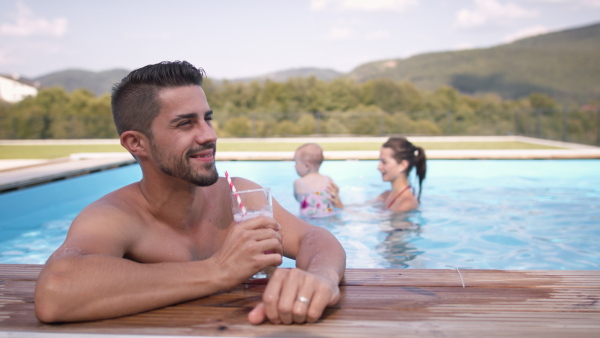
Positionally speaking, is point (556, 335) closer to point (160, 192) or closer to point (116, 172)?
point (160, 192)

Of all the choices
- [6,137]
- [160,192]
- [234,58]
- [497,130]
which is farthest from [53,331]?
[234,58]

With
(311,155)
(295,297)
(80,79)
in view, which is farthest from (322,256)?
(80,79)

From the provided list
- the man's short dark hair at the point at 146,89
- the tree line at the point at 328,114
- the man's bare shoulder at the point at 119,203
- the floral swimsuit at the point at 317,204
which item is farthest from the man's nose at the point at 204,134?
the tree line at the point at 328,114

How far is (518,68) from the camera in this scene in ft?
252

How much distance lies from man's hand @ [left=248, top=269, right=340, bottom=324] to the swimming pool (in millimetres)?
2944

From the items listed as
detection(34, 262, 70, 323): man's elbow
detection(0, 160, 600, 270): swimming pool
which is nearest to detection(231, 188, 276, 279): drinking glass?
detection(34, 262, 70, 323): man's elbow

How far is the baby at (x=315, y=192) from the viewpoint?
5.50 metres

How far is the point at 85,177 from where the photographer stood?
334 inches

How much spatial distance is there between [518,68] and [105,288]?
274 feet

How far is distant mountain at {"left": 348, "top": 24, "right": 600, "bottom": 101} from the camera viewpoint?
73.2 metres

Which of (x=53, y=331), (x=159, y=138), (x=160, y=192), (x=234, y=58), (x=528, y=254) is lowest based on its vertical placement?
(x=528, y=254)

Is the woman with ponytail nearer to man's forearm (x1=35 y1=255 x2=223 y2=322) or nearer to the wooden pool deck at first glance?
the wooden pool deck

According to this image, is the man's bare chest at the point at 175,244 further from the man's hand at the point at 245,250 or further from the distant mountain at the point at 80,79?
the distant mountain at the point at 80,79

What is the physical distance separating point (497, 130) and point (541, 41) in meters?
61.8
